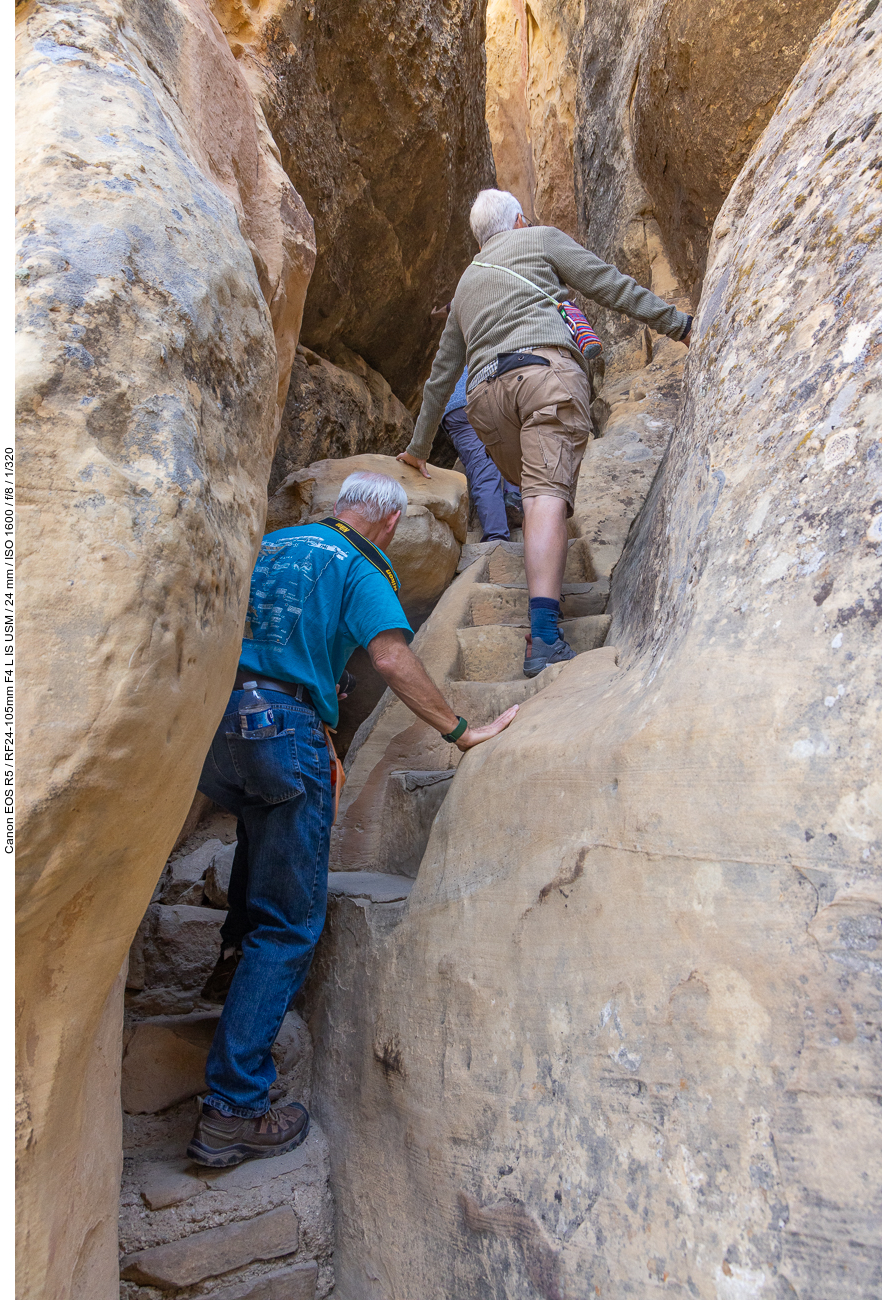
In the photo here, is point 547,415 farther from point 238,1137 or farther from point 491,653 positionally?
point 238,1137

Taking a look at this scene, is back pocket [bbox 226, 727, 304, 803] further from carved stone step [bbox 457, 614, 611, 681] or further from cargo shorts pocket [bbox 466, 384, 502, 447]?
cargo shorts pocket [bbox 466, 384, 502, 447]

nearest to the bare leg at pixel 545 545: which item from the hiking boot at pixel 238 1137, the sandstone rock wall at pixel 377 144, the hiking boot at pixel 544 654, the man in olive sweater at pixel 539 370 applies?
the man in olive sweater at pixel 539 370

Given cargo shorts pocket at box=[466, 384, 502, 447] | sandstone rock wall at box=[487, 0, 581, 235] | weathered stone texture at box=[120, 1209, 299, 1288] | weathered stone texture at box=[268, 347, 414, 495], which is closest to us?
weathered stone texture at box=[120, 1209, 299, 1288]

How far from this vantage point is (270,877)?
1.97 metres

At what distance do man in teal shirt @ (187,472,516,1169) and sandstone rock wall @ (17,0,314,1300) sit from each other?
34 cm

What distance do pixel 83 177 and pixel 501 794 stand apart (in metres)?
1.33

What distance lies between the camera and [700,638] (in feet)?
4.78

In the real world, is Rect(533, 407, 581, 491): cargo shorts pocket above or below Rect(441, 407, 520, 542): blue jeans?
below

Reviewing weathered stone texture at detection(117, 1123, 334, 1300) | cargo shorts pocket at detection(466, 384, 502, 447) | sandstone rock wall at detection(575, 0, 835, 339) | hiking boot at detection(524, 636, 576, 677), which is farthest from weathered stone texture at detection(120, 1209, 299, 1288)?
sandstone rock wall at detection(575, 0, 835, 339)

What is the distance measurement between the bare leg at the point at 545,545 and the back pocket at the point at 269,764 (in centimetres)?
98

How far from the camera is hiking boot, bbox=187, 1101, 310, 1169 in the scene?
1828 mm

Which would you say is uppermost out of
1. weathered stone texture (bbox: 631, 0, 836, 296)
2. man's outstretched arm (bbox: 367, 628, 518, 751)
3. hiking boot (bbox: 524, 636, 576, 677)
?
weathered stone texture (bbox: 631, 0, 836, 296)

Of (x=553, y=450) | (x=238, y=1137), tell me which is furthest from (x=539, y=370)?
(x=238, y=1137)

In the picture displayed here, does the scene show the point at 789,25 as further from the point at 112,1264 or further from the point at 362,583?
the point at 112,1264
